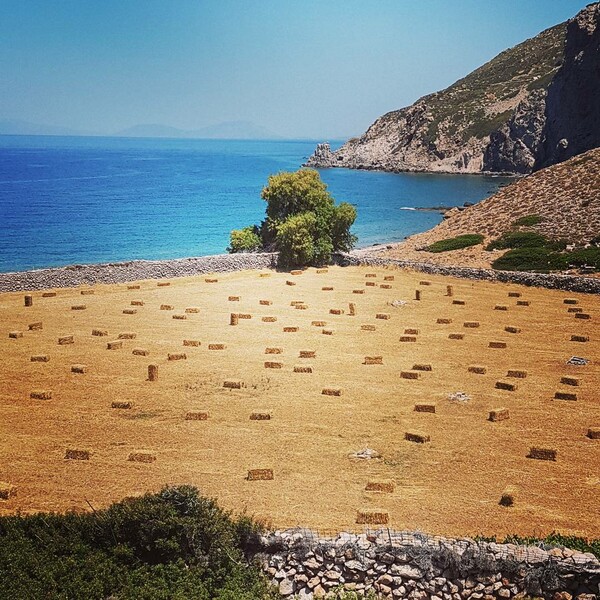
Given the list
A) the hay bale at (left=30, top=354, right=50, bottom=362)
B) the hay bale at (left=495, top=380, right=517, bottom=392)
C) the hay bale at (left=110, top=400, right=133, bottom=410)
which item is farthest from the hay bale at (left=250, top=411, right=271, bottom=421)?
the hay bale at (left=30, top=354, right=50, bottom=362)

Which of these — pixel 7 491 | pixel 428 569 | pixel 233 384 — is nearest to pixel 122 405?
pixel 233 384

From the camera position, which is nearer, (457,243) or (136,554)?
(136,554)

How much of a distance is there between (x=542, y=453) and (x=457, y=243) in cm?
4178

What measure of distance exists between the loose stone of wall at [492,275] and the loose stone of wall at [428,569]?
3420cm

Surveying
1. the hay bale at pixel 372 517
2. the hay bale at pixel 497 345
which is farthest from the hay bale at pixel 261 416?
the hay bale at pixel 497 345

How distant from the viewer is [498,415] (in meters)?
24.0

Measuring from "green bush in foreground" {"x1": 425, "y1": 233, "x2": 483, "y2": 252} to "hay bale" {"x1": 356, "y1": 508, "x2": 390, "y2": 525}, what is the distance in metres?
45.9

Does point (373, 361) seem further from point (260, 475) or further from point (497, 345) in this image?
point (260, 475)

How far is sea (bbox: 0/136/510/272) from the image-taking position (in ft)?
246

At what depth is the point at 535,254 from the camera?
175 feet

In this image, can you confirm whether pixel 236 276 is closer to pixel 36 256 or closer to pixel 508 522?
pixel 36 256

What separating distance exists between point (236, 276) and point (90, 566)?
40.0 metres

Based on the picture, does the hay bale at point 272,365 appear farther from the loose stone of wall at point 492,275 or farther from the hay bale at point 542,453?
the loose stone of wall at point 492,275

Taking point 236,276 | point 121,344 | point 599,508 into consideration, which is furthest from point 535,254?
point 599,508
